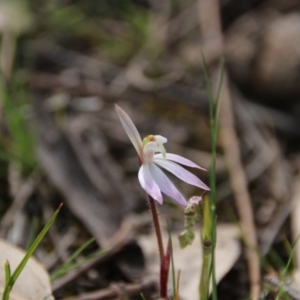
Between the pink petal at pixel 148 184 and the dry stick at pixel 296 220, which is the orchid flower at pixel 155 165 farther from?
the dry stick at pixel 296 220

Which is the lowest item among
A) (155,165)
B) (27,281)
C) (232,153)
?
(232,153)

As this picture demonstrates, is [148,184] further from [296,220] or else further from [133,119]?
[133,119]

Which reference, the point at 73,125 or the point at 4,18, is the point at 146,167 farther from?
the point at 4,18

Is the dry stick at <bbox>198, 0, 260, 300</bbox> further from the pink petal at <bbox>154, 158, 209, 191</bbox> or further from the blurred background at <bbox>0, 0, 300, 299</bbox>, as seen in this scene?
the pink petal at <bbox>154, 158, 209, 191</bbox>

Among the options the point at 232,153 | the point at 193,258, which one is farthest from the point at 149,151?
the point at 232,153

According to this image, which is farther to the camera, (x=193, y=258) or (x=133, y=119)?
(x=133, y=119)

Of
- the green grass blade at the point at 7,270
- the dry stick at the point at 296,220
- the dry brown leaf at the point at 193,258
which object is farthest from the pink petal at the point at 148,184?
the dry stick at the point at 296,220

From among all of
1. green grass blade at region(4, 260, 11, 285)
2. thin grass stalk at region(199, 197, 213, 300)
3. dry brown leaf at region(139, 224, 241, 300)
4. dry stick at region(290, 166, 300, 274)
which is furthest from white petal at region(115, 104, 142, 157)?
Answer: dry stick at region(290, 166, 300, 274)
